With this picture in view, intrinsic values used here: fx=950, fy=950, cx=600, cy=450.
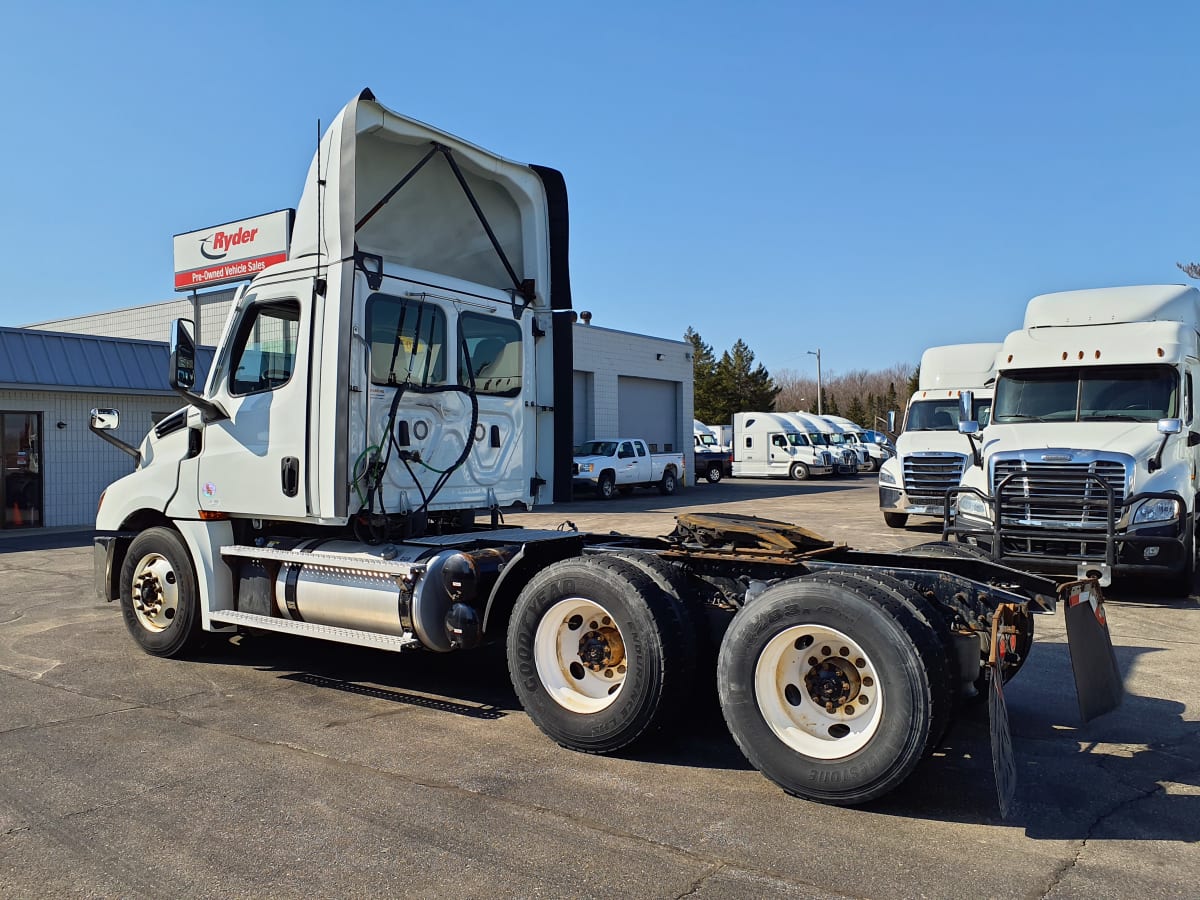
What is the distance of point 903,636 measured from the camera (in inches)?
167

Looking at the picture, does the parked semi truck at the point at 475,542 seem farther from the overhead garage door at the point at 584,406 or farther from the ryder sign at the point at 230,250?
the overhead garage door at the point at 584,406

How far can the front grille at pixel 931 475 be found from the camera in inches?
650

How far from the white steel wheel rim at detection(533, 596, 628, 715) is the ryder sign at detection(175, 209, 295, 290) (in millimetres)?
25002

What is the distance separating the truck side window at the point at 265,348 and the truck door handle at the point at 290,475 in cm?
57

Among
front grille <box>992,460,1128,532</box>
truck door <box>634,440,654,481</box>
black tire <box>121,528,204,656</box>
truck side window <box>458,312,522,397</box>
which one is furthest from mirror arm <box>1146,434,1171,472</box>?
truck door <box>634,440,654,481</box>

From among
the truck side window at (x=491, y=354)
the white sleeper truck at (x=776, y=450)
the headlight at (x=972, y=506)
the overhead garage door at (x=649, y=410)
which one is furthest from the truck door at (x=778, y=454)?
the truck side window at (x=491, y=354)

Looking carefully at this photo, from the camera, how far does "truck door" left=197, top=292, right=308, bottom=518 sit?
6672 millimetres

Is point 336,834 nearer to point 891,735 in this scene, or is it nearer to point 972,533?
point 891,735

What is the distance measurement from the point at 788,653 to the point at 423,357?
363cm

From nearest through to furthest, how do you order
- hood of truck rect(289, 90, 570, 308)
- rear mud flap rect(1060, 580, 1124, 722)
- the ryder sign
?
rear mud flap rect(1060, 580, 1124, 722) < hood of truck rect(289, 90, 570, 308) < the ryder sign

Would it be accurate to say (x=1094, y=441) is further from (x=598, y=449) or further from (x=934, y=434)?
(x=598, y=449)

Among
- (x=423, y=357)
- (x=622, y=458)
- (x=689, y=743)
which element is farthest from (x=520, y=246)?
(x=622, y=458)

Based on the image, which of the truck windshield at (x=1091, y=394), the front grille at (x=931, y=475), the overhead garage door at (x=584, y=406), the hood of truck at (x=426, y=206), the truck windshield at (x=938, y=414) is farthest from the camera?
the overhead garage door at (x=584, y=406)

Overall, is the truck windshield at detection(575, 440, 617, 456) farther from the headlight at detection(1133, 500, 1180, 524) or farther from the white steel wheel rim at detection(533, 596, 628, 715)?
the white steel wheel rim at detection(533, 596, 628, 715)
